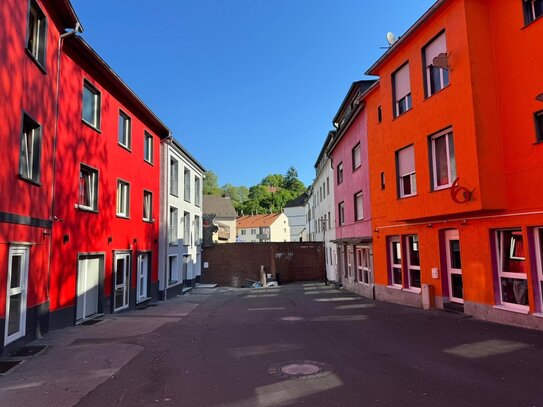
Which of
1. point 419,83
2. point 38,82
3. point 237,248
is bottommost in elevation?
point 237,248

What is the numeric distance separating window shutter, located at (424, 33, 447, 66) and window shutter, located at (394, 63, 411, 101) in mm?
1160

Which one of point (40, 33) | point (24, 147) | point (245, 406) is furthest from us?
point (40, 33)

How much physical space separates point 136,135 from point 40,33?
7.48 metres

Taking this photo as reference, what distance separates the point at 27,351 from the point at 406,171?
11.7m

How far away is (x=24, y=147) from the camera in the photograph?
9.40 m

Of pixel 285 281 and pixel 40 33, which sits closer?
pixel 40 33

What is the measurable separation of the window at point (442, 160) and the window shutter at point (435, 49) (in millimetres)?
2212

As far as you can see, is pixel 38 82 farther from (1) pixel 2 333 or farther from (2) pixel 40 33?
(1) pixel 2 333

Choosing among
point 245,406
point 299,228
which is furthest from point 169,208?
point 299,228

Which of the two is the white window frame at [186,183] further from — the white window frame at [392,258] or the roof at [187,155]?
the white window frame at [392,258]

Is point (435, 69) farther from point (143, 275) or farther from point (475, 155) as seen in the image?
point (143, 275)

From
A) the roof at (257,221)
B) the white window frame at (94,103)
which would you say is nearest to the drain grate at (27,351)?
the white window frame at (94,103)

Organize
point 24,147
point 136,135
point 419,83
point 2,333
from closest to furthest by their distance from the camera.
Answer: point 2,333
point 24,147
point 419,83
point 136,135

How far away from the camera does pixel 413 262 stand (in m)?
14.9
